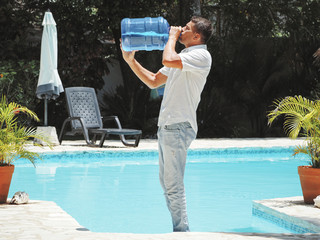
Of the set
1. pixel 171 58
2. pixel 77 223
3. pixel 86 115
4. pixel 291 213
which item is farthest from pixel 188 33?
pixel 86 115

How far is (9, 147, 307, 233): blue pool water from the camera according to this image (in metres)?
6.20

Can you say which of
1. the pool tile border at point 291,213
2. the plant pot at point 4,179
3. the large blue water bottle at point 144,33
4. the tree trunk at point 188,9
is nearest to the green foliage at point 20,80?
the tree trunk at point 188,9

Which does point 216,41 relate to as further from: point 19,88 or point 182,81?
point 182,81

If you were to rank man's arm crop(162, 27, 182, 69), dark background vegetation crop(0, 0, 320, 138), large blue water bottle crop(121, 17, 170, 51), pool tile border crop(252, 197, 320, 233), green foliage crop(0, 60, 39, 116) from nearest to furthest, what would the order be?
man's arm crop(162, 27, 182, 69)
large blue water bottle crop(121, 17, 170, 51)
pool tile border crop(252, 197, 320, 233)
green foliage crop(0, 60, 39, 116)
dark background vegetation crop(0, 0, 320, 138)

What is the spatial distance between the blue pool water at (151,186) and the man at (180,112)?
164 cm

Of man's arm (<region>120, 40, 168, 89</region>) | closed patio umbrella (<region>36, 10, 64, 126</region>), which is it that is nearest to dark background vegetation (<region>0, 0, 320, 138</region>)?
closed patio umbrella (<region>36, 10, 64, 126</region>)

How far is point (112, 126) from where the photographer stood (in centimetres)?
1752

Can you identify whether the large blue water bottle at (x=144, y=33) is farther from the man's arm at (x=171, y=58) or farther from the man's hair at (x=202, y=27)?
the man's arm at (x=171, y=58)

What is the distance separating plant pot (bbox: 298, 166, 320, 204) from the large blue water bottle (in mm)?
2179

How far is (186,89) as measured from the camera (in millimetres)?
4230

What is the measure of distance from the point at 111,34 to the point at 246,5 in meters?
4.00

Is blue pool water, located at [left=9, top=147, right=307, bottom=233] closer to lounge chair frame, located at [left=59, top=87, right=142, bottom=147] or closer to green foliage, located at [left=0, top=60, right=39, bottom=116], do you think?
lounge chair frame, located at [left=59, top=87, right=142, bottom=147]

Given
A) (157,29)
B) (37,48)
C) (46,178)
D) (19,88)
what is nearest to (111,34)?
(37,48)

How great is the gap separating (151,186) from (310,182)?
3.07 metres
